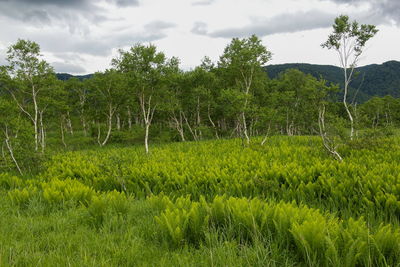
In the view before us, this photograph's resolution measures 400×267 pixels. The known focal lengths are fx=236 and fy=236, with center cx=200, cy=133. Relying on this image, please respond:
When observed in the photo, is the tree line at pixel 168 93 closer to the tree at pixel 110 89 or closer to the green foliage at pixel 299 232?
the tree at pixel 110 89

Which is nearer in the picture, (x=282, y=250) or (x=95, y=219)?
(x=282, y=250)

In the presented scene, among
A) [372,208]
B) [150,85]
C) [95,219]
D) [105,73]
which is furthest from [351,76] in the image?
[105,73]

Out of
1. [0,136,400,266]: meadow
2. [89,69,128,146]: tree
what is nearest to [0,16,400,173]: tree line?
[89,69,128,146]: tree

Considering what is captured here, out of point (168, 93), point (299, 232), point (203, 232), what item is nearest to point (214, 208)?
point (203, 232)

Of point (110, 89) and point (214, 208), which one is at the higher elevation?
point (110, 89)

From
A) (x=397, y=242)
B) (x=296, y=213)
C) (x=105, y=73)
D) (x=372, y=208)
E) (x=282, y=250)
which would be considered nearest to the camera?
(x=397, y=242)

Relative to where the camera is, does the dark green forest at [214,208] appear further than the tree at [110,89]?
No

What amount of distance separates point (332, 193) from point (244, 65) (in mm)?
14255

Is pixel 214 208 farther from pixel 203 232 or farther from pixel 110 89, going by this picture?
pixel 110 89

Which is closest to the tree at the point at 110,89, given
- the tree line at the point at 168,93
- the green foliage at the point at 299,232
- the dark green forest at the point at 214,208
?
the tree line at the point at 168,93

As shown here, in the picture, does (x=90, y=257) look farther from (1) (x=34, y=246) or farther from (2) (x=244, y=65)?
(2) (x=244, y=65)

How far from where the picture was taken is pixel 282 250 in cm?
281

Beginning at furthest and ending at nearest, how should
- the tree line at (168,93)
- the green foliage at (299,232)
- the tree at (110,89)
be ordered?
the tree at (110,89)
the tree line at (168,93)
the green foliage at (299,232)

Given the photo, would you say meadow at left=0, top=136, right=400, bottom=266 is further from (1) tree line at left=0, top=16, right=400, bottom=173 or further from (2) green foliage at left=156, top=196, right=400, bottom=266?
(1) tree line at left=0, top=16, right=400, bottom=173
